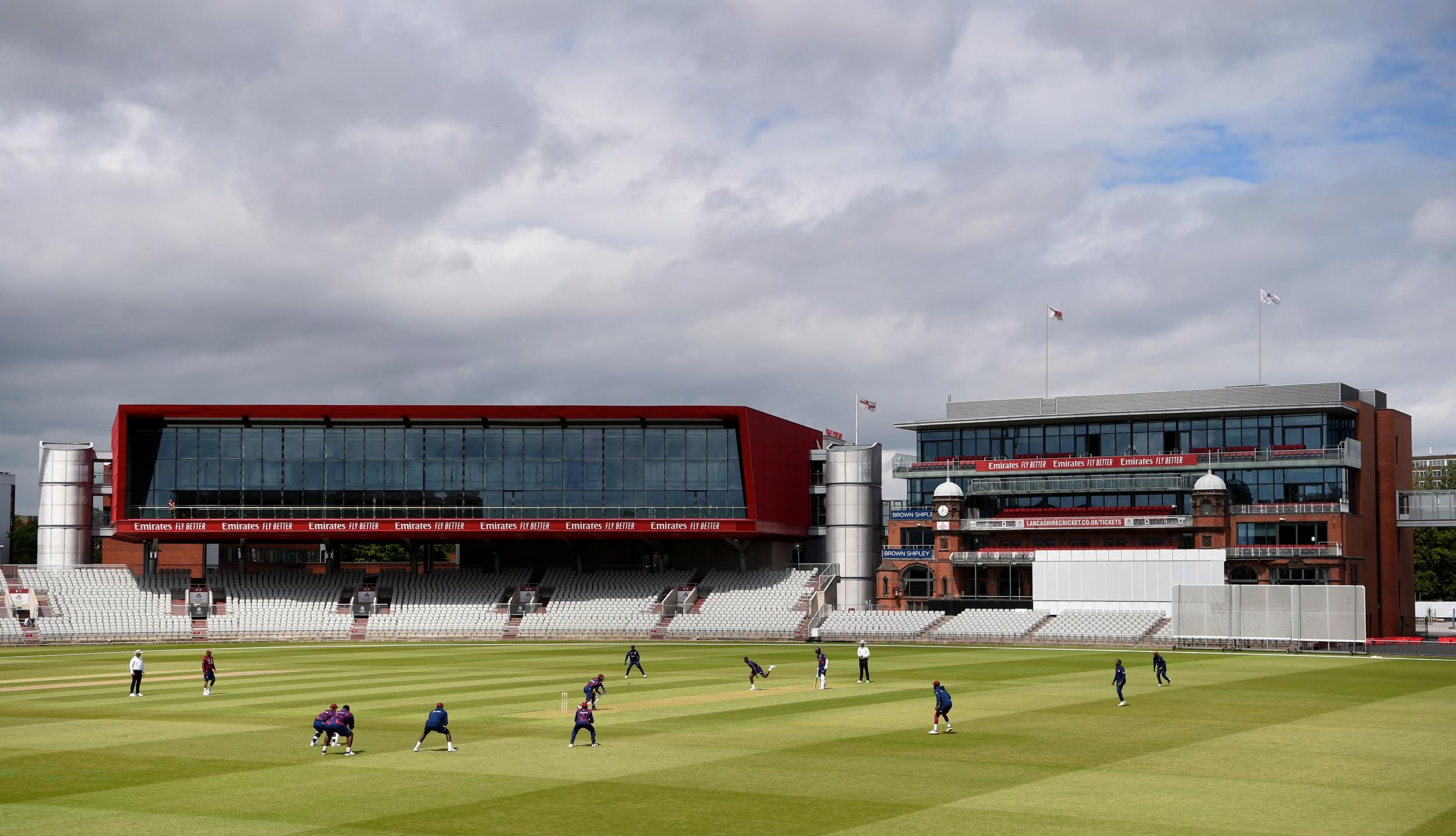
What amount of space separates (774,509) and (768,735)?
72182 mm

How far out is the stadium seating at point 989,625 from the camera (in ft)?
297

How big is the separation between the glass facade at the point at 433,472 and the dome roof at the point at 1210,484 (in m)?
33.9

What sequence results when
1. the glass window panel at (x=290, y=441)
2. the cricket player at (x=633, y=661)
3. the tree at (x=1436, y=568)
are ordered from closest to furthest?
the cricket player at (x=633, y=661)
the glass window panel at (x=290, y=441)
the tree at (x=1436, y=568)

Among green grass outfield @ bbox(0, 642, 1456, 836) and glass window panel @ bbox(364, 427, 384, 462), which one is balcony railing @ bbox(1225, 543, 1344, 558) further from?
glass window panel @ bbox(364, 427, 384, 462)

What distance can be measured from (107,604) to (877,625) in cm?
5424

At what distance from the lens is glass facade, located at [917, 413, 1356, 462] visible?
342 feet

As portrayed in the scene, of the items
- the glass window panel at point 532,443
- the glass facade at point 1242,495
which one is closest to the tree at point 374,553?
the glass window panel at point 532,443

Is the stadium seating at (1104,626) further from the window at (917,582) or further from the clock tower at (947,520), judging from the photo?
the window at (917,582)

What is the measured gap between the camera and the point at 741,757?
107 ft

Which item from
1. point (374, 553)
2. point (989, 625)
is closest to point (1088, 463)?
point (989, 625)

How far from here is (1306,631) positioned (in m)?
78.9

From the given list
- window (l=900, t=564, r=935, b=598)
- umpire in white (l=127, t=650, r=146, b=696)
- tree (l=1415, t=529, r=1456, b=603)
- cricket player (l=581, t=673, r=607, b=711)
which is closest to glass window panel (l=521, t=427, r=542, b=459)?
→ window (l=900, t=564, r=935, b=598)

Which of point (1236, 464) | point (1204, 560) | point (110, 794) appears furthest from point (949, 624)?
point (110, 794)

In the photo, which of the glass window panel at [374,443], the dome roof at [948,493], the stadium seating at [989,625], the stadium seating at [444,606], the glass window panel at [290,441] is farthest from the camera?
the dome roof at [948,493]
